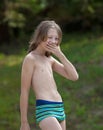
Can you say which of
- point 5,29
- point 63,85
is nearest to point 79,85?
point 63,85

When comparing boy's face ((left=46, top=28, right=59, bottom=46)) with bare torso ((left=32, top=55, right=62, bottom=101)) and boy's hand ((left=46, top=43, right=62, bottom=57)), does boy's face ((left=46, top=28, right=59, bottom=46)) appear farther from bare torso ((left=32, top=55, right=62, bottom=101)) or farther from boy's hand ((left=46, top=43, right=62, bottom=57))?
bare torso ((left=32, top=55, right=62, bottom=101))

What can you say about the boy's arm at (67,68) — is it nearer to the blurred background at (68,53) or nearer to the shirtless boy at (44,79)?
the shirtless boy at (44,79)

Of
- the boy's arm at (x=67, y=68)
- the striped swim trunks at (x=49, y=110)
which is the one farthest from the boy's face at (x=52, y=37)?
the striped swim trunks at (x=49, y=110)

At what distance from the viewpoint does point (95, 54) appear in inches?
481

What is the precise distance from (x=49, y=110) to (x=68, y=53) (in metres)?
9.18

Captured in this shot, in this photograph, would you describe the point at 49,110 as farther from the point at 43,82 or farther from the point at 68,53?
the point at 68,53

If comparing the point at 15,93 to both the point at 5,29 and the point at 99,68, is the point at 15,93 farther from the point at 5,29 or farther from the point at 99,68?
the point at 5,29

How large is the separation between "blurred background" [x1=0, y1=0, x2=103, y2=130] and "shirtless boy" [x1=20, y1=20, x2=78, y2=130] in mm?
3176

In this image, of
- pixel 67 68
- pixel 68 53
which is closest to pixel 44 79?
pixel 67 68

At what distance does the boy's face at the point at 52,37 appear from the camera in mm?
3943

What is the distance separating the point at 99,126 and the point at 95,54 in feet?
17.5

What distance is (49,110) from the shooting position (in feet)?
12.5

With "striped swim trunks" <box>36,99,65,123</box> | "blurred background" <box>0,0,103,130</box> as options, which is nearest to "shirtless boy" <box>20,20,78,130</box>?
"striped swim trunks" <box>36,99,65,123</box>

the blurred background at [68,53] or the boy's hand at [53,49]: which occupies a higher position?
the blurred background at [68,53]
